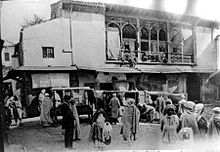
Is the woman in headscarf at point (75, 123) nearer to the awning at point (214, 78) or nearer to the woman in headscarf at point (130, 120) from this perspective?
the woman in headscarf at point (130, 120)

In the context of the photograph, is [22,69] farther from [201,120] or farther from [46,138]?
[201,120]

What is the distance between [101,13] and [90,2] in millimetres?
123

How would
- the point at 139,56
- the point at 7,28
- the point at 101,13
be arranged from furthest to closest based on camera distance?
the point at 139,56 → the point at 101,13 → the point at 7,28

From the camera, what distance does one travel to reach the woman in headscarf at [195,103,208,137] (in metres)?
2.46

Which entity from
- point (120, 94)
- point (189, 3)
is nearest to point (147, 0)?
point (189, 3)

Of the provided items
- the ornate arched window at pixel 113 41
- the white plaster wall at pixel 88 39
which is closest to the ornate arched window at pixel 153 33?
the ornate arched window at pixel 113 41

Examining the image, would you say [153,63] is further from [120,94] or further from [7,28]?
[7,28]

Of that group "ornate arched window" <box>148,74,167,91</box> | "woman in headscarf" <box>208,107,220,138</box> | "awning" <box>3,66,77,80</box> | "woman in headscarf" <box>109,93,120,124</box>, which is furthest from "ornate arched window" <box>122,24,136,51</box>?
"woman in headscarf" <box>208,107,220,138</box>

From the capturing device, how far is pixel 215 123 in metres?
2.49

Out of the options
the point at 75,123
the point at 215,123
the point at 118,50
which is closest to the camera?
the point at 75,123

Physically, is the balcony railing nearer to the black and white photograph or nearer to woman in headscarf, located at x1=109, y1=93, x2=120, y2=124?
the black and white photograph

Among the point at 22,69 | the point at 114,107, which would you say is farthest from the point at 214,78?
the point at 22,69

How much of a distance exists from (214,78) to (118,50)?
97 centimetres

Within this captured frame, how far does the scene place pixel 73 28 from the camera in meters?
2.17
